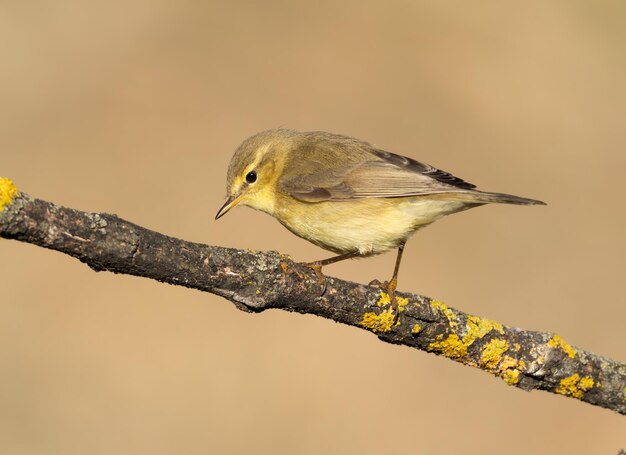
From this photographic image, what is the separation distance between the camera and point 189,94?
1203cm

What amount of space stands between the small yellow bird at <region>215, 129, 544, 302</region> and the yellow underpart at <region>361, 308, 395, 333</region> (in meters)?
0.53

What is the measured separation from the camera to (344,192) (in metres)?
6.00

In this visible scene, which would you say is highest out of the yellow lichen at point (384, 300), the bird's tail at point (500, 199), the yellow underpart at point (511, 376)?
the bird's tail at point (500, 199)

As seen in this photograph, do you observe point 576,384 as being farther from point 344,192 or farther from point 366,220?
point 344,192

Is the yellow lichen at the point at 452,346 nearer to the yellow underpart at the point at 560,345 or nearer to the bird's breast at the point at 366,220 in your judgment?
the yellow underpart at the point at 560,345

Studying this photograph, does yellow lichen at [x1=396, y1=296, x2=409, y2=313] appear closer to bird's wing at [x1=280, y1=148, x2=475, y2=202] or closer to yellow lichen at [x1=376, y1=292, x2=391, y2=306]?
yellow lichen at [x1=376, y1=292, x2=391, y2=306]

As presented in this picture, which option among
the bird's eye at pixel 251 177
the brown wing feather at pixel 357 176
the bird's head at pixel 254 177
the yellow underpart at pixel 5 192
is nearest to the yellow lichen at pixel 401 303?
→ the brown wing feather at pixel 357 176

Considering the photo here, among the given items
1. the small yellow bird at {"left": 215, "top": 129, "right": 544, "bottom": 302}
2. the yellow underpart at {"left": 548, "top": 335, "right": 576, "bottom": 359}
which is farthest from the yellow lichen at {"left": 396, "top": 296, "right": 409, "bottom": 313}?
the yellow underpart at {"left": 548, "top": 335, "right": 576, "bottom": 359}

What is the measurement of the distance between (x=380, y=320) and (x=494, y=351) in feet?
2.28

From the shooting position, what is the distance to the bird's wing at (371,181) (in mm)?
5781

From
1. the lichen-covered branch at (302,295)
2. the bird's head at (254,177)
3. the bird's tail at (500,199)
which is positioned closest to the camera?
the lichen-covered branch at (302,295)

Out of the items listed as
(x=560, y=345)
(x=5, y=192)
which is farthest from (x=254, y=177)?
(x=5, y=192)

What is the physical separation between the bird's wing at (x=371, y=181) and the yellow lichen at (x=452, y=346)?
47.3 inches

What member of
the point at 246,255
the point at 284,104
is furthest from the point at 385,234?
the point at 284,104
